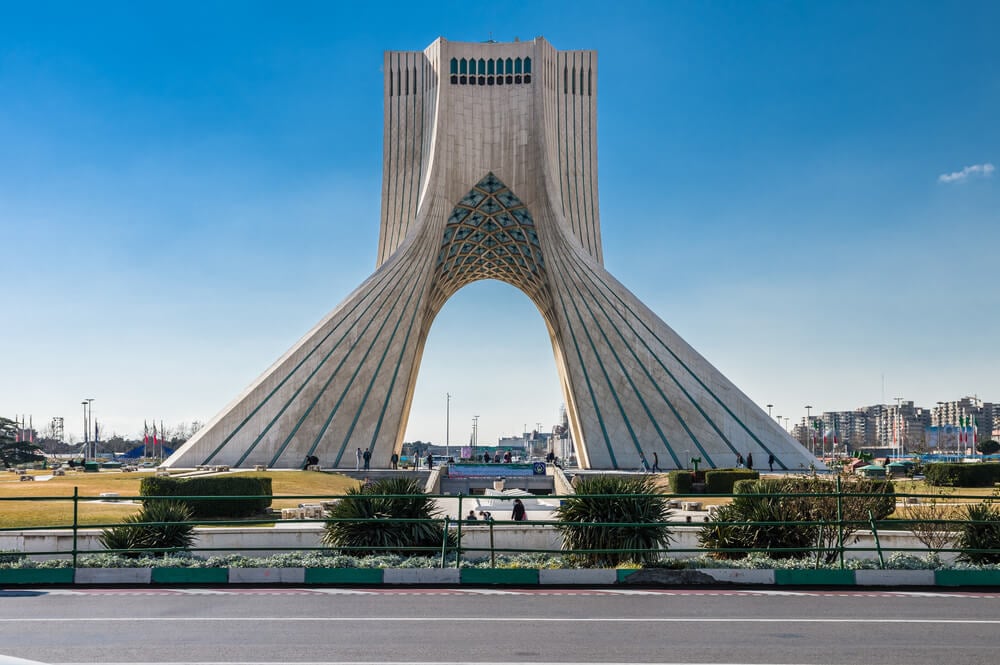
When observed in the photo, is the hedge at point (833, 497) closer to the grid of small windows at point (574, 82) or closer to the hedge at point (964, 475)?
the hedge at point (964, 475)

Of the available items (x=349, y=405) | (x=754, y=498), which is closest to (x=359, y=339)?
(x=349, y=405)

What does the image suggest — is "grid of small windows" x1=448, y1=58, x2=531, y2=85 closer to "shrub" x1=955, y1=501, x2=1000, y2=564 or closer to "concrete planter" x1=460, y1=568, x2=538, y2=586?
"shrub" x1=955, y1=501, x2=1000, y2=564

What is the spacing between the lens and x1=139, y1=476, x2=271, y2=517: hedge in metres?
14.5

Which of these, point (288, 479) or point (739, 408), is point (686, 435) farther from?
point (288, 479)

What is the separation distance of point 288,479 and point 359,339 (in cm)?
925

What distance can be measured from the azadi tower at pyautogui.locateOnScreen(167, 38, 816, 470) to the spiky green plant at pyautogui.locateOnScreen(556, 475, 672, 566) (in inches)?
725

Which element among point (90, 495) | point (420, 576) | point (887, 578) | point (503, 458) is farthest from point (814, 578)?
point (503, 458)

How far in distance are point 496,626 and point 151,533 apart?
5.47 meters

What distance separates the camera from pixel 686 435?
28141 mm

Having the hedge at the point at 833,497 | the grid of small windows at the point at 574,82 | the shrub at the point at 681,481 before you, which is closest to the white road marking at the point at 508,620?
the hedge at the point at 833,497

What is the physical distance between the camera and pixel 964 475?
75.8 feet

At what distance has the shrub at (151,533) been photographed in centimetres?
991

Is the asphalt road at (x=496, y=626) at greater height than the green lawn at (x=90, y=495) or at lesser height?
greater

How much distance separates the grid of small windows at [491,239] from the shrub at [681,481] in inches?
699
